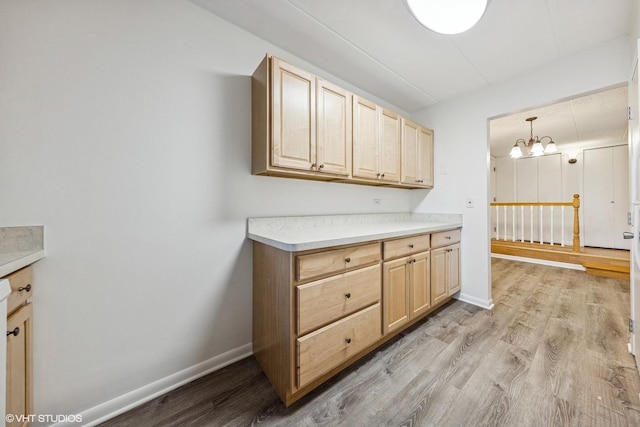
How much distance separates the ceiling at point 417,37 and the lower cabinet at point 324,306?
→ 1563 mm

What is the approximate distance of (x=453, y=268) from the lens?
8.36 ft

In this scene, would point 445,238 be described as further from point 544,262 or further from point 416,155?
point 544,262

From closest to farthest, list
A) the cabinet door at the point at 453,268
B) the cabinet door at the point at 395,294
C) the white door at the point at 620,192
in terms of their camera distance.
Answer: the cabinet door at the point at 395,294 < the cabinet door at the point at 453,268 < the white door at the point at 620,192

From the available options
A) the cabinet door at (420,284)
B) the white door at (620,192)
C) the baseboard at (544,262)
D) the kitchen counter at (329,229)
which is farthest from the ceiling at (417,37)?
the white door at (620,192)

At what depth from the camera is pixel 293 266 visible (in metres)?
1.26

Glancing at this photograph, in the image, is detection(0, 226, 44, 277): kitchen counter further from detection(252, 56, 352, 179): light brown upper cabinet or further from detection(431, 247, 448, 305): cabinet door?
detection(431, 247, 448, 305): cabinet door

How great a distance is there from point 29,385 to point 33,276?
18.8 inches

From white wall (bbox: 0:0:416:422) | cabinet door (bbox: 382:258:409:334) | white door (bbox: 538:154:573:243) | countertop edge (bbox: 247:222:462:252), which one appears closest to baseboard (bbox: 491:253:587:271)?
white door (bbox: 538:154:573:243)

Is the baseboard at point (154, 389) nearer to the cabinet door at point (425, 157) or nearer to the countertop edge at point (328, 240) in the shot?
the countertop edge at point (328, 240)

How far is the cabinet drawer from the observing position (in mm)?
1781

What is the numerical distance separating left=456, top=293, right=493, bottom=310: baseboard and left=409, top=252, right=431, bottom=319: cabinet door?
815 millimetres

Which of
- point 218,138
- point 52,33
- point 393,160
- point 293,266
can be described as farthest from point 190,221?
point 393,160

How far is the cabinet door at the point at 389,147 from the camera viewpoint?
7.35ft

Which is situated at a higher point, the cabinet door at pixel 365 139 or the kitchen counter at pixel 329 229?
the cabinet door at pixel 365 139
